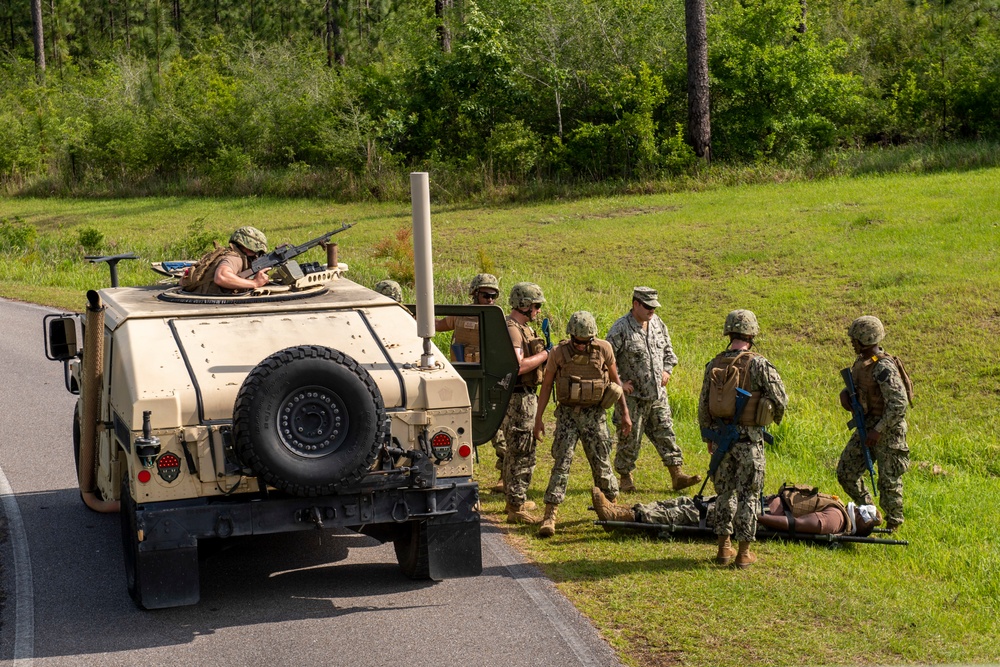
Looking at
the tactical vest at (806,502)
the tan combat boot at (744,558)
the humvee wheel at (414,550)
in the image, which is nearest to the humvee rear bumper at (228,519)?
the humvee wheel at (414,550)

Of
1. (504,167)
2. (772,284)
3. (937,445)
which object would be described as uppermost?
(504,167)

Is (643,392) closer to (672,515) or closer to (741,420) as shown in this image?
(672,515)

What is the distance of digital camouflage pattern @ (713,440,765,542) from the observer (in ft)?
26.9

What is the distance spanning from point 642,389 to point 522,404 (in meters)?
1.27

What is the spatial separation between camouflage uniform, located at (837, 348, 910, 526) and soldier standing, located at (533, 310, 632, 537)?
6.06 feet

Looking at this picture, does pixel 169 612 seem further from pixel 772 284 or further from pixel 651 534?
pixel 772 284

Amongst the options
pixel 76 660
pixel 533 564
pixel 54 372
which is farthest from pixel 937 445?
pixel 54 372

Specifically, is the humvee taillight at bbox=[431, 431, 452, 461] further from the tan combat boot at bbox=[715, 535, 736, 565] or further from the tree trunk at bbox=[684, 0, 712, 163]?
the tree trunk at bbox=[684, 0, 712, 163]

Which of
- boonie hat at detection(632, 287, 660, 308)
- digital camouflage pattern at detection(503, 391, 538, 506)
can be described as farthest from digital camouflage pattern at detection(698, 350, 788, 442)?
digital camouflage pattern at detection(503, 391, 538, 506)

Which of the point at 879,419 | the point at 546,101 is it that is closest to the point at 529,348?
the point at 879,419

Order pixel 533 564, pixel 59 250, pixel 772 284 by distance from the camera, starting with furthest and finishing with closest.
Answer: pixel 59 250, pixel 772 284, pixel 533 564

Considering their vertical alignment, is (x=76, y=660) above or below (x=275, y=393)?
below

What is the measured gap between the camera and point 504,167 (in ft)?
101

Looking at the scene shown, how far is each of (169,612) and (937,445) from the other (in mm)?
8327
